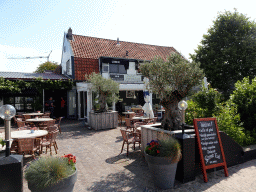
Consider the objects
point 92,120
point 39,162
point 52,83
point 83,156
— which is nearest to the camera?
point 39,162

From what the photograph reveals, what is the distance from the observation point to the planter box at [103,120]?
947cm

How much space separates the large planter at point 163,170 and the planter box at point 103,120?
633 cm

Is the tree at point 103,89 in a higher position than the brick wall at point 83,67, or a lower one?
lower

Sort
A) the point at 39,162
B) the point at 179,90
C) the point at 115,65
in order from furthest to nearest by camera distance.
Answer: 1. the point at 115,65
2. the point at 179,90
3. the point at 39,162

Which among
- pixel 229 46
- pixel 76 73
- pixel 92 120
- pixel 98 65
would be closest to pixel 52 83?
pixel 76 73

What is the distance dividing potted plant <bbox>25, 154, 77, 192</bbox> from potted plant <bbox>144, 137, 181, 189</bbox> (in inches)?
58.0

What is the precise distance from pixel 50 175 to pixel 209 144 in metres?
3.20

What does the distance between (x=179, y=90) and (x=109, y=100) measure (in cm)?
583

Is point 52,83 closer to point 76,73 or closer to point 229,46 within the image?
point 76,73

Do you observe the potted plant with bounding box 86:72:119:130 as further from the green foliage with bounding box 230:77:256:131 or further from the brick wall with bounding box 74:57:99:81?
the green foliage with bounding box 230:77:256:131

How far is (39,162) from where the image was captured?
2701mm

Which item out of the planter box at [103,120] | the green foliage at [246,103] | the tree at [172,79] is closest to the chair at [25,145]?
the tree at [172,79]

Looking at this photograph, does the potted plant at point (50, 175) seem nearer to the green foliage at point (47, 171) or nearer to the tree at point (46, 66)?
the green foliage at point (47, 171)

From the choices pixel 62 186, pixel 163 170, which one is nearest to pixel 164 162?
pixel 163 170
